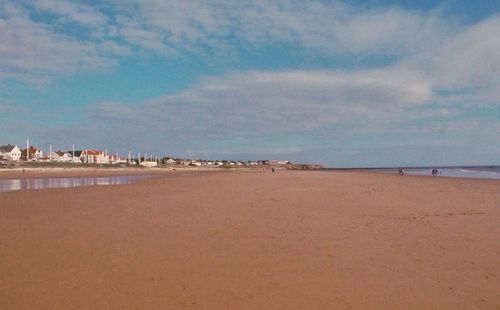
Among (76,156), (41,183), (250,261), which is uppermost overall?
(76,156)

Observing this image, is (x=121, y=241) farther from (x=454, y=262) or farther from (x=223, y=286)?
(x=454, y=262)

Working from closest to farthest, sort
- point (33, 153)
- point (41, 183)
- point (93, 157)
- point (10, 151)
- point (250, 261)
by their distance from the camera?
point (250, 261), point (41, 183), point (10, 151), point (33, 153), point (93, 157)

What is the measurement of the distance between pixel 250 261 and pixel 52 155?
140 m

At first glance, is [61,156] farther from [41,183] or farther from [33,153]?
[41,183]

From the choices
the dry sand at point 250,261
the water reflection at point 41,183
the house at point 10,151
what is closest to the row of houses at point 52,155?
the house at point 10,151

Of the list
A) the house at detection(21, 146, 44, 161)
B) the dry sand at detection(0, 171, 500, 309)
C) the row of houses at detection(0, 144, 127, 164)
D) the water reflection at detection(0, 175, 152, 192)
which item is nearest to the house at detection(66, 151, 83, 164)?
the row of houses at detection(0, 144, 127, 164)

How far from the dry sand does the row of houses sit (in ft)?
355

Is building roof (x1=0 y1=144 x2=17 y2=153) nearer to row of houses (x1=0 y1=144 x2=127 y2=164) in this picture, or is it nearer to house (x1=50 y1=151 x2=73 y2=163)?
Result: row of houses (x1=0 y1=144 x2=127 y2=164)

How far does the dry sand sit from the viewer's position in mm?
4688

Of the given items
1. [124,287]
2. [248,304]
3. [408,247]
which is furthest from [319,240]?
[124,287]

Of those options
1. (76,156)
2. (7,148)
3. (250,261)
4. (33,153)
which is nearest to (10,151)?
(7,148)

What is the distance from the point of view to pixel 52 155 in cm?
12975

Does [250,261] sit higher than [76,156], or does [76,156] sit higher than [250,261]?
[76,156]

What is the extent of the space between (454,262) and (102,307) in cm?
523
